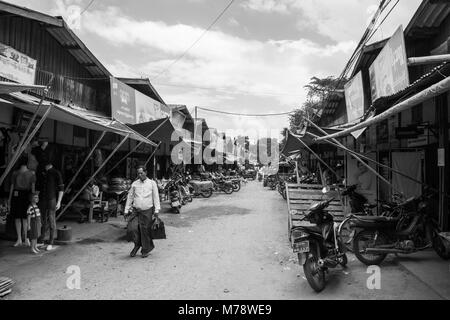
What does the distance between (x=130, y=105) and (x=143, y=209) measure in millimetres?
8833

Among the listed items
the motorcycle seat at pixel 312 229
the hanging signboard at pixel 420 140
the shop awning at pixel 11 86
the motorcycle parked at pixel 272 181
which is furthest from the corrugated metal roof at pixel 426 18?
the motorcycle parked at pixel 272 181

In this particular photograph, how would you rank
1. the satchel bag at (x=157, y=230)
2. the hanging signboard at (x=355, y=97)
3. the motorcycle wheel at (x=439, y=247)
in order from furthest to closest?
the hanging signboard at (x=355, y=97) → the satchel bag at (x=157, y=230) → the motorcycle wheel at (x=439, y=247)

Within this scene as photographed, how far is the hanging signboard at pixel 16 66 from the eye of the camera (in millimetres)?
8039

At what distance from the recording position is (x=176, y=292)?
4766mm

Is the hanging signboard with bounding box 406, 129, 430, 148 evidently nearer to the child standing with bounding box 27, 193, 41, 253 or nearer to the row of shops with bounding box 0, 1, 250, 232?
the row of shops with bounding box 0, 1, 250, 232

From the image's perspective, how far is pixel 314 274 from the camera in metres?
4.86

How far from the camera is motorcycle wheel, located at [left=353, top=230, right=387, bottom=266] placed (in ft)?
20.0

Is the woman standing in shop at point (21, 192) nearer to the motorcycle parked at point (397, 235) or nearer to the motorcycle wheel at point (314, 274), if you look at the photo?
the motorcycle wheel at point (314, 274)

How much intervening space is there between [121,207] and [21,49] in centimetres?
542

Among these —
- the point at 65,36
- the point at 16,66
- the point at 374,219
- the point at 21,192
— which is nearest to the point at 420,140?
the point at 374,219

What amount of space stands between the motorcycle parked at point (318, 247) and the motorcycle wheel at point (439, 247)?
69.4 inches

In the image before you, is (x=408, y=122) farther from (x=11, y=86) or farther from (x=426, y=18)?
(x=11, y=86)
